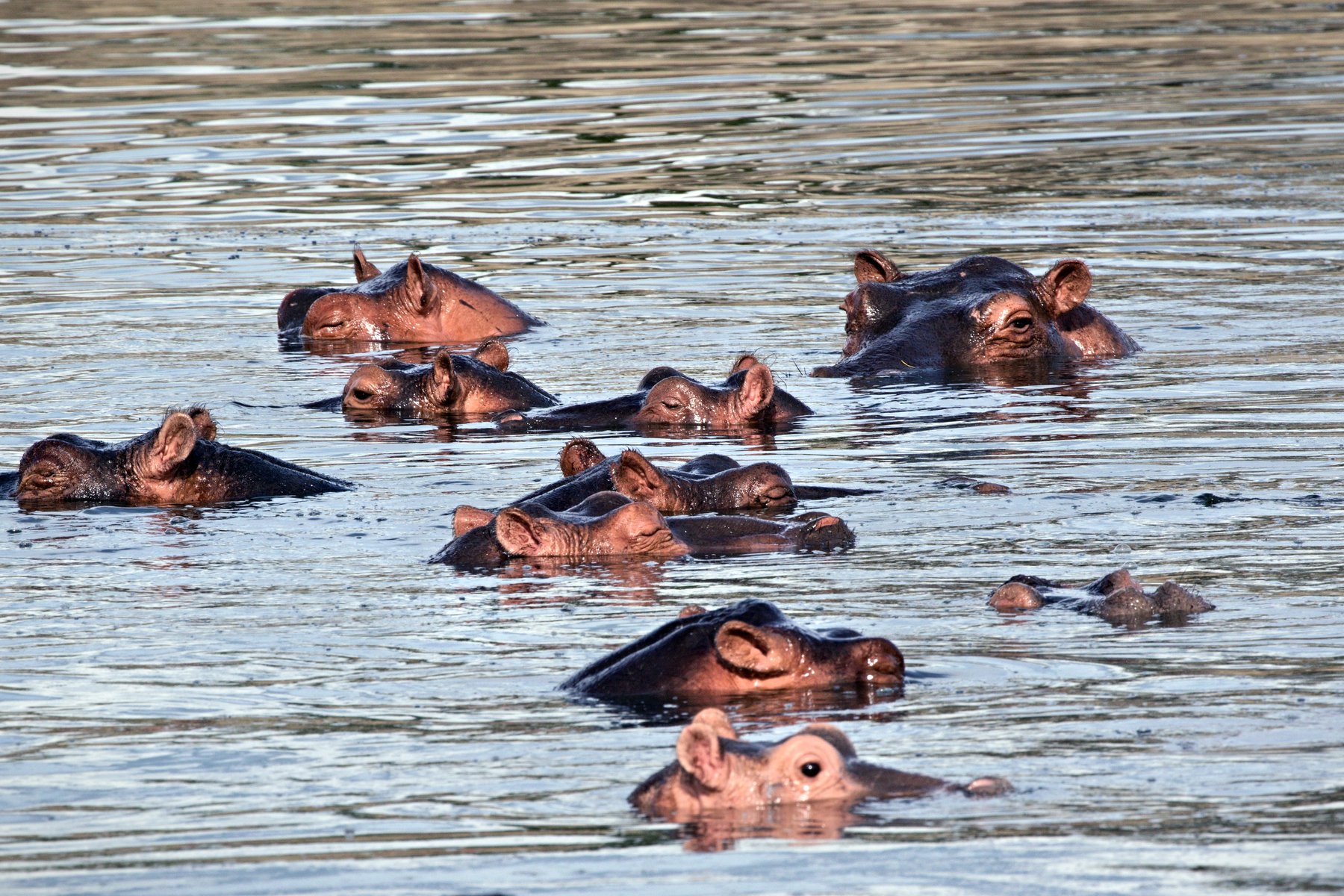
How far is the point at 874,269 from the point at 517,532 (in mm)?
5686

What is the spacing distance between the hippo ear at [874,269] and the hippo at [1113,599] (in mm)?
6109

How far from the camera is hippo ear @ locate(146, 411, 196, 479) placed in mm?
9320

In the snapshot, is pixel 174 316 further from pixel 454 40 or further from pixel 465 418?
pixel 454 40

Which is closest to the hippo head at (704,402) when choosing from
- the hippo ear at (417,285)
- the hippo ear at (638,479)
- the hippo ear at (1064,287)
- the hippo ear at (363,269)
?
the hippo ear at (638,479)

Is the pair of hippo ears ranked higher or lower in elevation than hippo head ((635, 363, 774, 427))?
lower

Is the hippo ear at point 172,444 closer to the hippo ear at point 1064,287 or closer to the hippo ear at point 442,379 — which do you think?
the hippo ear at point 442,379

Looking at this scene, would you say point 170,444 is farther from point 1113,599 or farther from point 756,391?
point 1113,599

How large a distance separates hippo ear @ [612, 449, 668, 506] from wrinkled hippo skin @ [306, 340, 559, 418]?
10.1ft

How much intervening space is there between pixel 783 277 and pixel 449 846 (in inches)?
431

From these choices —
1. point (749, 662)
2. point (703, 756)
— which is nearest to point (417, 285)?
point (749, 662)

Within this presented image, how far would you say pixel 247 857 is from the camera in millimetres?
5000

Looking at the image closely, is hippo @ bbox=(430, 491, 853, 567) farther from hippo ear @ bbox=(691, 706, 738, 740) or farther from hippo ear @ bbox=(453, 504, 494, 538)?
hippo ear @ bbox=(691, 706, 738, 740)

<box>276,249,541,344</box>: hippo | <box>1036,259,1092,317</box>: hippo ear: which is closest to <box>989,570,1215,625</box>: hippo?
<box>1036,259,1092,317</box>: hippo ear

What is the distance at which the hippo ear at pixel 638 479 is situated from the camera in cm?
820
